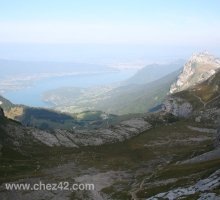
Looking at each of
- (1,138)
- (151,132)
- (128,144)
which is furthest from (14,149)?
(151,132)

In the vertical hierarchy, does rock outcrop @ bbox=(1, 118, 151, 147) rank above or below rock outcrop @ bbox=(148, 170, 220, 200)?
below

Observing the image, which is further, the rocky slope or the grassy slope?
the rocky slope

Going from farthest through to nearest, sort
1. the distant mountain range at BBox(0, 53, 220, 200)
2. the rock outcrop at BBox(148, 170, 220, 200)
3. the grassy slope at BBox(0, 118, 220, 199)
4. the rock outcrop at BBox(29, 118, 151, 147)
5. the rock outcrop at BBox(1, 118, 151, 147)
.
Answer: the rock outcrop at BBox(29, 118, 151, 147) < the rock outcrop at BBox(1, 118, 151, 147) < the grassy slope at BBox(0, 118, 220, 199) < the distant mountain range at BBox(0, 53, 220, 200) < the rock outcrop at BBox(148, 170, 220, 200)

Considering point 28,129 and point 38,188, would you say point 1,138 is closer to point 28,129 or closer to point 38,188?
point 28,129

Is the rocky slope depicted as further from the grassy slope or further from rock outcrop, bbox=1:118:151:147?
the grassy slope

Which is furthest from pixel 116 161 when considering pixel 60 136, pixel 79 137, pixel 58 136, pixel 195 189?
pixel 195 189

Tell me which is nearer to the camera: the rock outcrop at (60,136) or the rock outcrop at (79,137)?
the rock outcrop at (60,136)

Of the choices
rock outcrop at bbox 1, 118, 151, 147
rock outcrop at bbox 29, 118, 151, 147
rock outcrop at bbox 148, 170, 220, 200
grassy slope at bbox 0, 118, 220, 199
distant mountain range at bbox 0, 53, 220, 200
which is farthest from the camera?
rock outcrop at bbox 29, 118, 151, 147

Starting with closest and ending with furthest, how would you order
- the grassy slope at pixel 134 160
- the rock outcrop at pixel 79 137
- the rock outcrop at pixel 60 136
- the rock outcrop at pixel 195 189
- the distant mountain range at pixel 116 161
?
the rock outcrop at pixel 195 189, the distant mountain range at pixel 116 161, the grassy slope at pixel 134 160, the rock outcrop at pixel 60 136, the rock outcrop at pixel 79 137

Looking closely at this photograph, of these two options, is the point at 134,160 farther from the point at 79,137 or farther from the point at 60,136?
the point at 60,136

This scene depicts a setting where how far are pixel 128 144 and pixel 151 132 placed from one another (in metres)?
26.8

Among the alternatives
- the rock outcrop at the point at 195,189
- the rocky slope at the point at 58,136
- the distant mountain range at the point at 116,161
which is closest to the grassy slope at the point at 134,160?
the distant mountain range at the point at 116,161

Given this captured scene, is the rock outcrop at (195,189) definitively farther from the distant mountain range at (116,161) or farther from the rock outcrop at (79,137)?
the rock outcrop at (79,137)

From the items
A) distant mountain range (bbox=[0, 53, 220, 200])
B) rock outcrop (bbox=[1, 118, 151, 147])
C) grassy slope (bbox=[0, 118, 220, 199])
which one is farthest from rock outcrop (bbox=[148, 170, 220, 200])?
rock outcrop (bbox=[1, 118, 151, 147])
